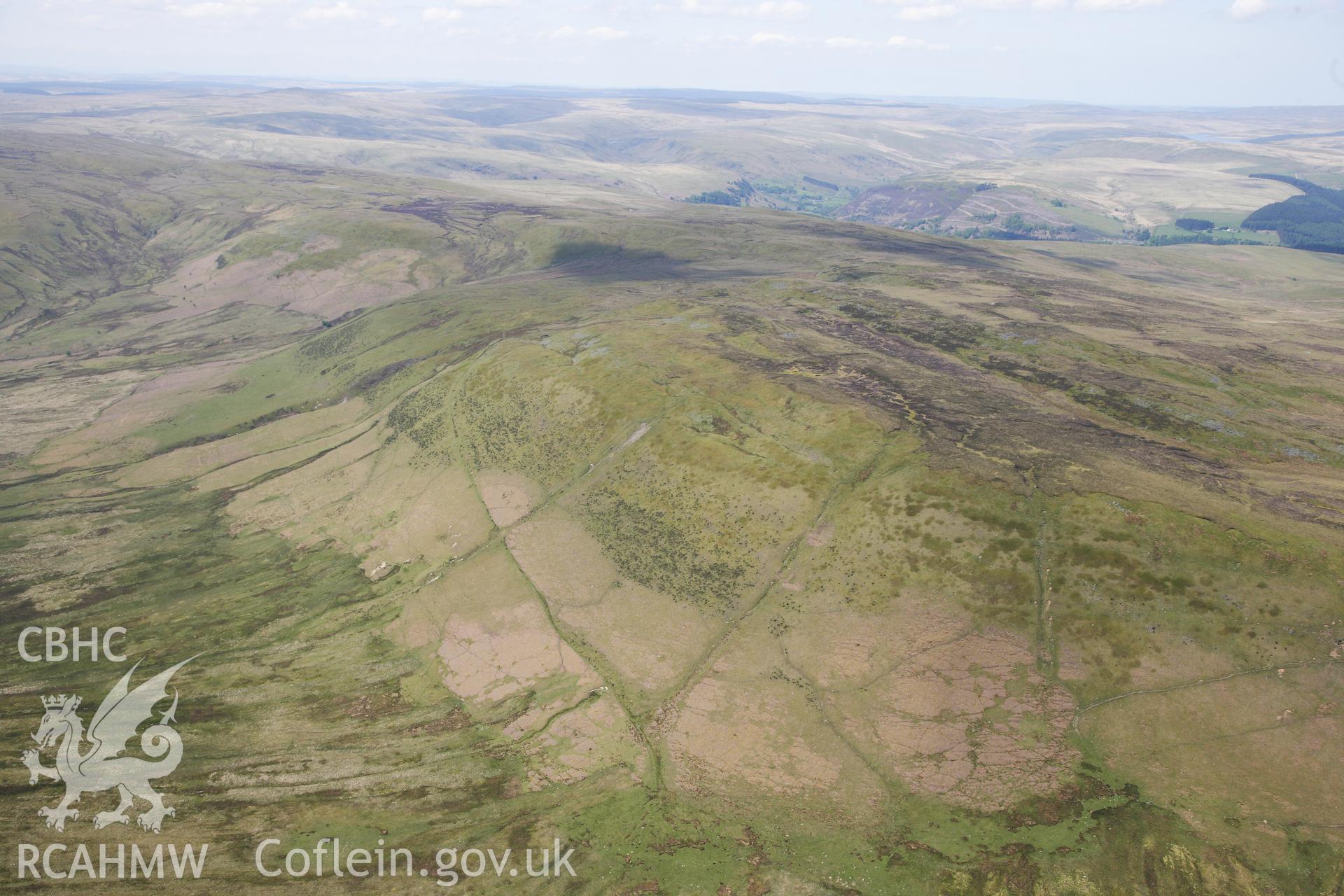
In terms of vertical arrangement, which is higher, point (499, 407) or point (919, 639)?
point (499, 407)

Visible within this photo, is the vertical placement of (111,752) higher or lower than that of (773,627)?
lower

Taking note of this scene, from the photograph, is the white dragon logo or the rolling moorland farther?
the white dragon logo

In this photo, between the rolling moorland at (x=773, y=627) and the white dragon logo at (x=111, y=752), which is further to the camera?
the white dragon logo at (x=111, y=752)

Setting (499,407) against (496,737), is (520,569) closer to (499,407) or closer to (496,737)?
(496,737)

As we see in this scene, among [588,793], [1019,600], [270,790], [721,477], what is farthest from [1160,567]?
[270,790]

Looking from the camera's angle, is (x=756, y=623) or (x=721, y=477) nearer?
(x=756, y=623)

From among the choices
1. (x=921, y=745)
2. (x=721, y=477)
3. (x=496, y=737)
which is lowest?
(x=496, y=737)

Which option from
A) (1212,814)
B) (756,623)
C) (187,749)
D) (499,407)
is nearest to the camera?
(1212,814)

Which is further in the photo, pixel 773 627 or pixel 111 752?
pixel 773 627
